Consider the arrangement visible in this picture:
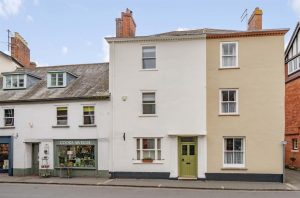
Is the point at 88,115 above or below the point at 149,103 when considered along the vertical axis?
below

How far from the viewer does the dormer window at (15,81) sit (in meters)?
23.9

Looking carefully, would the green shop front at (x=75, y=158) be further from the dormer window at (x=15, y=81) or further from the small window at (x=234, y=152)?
the small window at (x=234, y=152)

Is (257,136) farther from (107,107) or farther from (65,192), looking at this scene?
(65,192)

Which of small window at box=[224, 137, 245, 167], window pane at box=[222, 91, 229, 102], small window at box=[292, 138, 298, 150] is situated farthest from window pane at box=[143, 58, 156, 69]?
small window at box=[292, 138, 298, 150]

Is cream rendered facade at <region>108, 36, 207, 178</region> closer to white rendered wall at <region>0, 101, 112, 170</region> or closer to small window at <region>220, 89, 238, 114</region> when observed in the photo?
white rendered wall at <region>0, 101, 112, 170</region>

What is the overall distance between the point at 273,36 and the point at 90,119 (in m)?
13.2

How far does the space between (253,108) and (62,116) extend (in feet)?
42.7

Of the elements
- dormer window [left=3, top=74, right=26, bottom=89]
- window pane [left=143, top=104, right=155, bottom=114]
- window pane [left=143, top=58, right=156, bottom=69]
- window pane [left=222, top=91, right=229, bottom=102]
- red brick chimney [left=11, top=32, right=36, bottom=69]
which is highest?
red brick chimney [left=11, top=32, right=36, bottom=69]

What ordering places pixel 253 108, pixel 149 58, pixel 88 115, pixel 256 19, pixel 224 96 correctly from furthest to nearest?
pixel 88 115, pixel 256 19, pixel 149 58, pixel 224 96, pixel 253 108

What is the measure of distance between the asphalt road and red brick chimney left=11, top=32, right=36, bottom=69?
15.9 m

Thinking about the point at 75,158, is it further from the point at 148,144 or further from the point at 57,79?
the point at 57,79

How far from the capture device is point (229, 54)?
64.8 feet

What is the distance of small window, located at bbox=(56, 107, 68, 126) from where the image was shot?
21.4m

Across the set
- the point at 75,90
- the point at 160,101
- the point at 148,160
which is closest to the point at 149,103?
the point at 160,101
